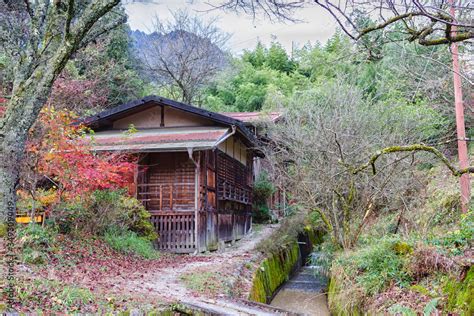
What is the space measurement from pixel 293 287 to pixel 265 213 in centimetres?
864

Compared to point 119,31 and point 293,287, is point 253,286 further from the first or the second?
point 119,31

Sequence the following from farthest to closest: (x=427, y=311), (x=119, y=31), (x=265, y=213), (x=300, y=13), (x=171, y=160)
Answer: (x=119, y=31)
(x=265, y=213)
(x=171, y=160)
(x=300, y=13)
(x=427, y=311)

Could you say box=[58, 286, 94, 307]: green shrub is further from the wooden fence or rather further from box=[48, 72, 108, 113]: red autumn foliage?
box=[48, 72, 108, 113]: red autumn foliage

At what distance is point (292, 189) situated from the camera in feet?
43.4

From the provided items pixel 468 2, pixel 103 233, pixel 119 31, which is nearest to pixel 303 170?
pixel 103 233

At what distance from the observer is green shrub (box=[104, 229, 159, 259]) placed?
9.93 meters

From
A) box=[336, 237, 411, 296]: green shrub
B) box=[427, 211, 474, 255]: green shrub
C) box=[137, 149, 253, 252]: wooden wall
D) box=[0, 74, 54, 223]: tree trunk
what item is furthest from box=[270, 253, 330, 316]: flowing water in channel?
box=[0, 74, 54, 223]: tree trunk

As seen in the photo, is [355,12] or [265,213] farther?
[265,213]

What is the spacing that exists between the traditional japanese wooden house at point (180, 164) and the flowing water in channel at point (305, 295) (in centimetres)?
275

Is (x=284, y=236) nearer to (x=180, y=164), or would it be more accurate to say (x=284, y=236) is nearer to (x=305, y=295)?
(x=305, y=295)

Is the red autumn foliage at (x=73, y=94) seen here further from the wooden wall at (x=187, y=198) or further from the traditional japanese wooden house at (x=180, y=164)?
the wooden wall at (x=187, y=198)

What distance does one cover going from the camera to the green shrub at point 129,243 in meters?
9.93

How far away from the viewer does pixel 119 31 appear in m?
22.9

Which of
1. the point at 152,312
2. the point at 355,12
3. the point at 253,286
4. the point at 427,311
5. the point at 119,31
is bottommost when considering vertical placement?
the point at 253,286
